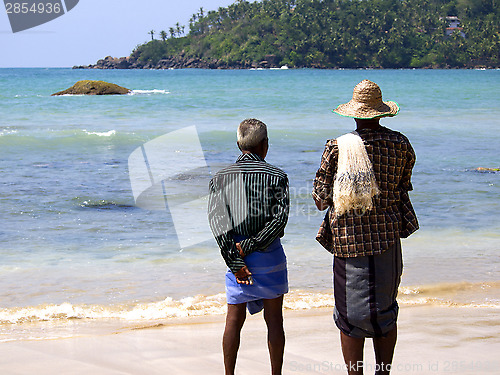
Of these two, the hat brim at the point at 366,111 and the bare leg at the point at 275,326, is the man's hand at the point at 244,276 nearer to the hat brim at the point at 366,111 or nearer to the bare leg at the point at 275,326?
the bare leg at the point at 275,326

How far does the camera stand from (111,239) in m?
7.93

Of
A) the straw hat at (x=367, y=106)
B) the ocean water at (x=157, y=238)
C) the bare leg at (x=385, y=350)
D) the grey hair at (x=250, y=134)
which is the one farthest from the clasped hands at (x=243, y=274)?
the ocean water at (x=157, y=238)

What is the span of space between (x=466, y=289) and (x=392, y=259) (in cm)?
318

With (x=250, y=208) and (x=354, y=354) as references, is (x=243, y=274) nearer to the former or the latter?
(x=250, y=208)

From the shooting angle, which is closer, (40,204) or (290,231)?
(290,231)

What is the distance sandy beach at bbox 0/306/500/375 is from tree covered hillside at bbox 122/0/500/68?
481 ft

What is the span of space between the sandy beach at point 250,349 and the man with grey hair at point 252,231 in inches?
26.5

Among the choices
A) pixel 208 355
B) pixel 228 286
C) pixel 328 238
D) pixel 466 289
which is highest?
pixel 328 238

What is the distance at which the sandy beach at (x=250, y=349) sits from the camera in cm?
403

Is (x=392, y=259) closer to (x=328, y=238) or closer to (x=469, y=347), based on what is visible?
(x=328, y=238)

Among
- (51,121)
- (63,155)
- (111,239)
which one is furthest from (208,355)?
(51,121)

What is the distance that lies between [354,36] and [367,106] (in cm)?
16005

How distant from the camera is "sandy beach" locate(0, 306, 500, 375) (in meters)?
4.03

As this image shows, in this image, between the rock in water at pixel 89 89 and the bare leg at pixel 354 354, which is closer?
the bare leg at pixel 354 354
